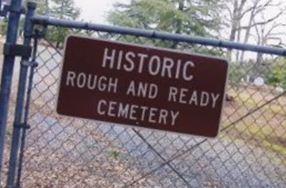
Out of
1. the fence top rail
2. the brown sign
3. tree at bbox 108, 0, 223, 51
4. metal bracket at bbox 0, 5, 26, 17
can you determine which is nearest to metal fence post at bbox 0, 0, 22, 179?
metal bracket at bbox 0, 5, 26, 17

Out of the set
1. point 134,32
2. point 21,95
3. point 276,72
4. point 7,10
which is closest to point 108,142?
point 276,72

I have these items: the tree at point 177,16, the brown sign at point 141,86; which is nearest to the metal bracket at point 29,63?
the brown sign at point 141,86

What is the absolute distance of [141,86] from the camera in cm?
342

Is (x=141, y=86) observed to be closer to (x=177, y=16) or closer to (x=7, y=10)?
(x=7, y=10)

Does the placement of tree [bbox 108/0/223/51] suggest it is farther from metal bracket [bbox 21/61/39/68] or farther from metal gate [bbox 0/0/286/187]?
metal bracket [bbox 21/61/39/68]

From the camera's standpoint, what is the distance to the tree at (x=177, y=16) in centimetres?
2330

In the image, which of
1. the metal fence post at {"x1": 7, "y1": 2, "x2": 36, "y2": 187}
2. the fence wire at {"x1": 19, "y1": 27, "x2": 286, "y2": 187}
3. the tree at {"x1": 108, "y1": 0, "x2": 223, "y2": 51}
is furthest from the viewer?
the tree at {"x1": 108, "y1": 0, "x2": 223, "y2": 51}

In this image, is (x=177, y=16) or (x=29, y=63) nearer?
(x=29, y=63)

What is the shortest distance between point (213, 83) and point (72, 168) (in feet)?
12.2

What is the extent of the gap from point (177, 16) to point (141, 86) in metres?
19.9

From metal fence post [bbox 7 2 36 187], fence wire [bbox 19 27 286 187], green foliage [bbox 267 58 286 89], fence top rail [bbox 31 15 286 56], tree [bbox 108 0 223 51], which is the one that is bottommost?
tree [bbox 108 0 223 51]

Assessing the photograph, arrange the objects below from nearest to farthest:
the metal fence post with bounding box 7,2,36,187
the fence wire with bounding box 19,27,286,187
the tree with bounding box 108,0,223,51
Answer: the metal fence post with bounding box 7,2,36,187
the fence wire with bounding box 19,27,286,187
the tree with bounding box 108,0,223,51

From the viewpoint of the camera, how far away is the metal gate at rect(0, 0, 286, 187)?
3.52 m

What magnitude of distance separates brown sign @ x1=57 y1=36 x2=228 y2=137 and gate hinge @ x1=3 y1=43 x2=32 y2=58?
0.75 feet
